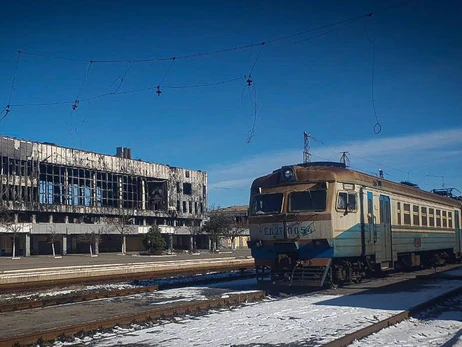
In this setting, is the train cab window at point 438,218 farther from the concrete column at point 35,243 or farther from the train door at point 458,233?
the concrete column at point 35,243

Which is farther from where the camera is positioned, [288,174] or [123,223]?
[123,223]

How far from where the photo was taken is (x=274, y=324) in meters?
11.0

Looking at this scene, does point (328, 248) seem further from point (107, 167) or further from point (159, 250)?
point (107, 167)

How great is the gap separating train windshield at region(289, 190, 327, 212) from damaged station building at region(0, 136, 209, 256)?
45956mm

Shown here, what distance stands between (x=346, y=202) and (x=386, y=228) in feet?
10.3

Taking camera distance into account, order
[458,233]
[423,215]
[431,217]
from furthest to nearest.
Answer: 1. [458,233]
2. [431,217]
3. [423,215]

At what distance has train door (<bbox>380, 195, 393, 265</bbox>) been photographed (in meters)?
18.4

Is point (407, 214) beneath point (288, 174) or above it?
beneath

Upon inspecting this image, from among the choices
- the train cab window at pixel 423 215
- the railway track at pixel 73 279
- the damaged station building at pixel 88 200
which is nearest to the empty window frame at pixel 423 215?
the train cab window at pixel 423 215

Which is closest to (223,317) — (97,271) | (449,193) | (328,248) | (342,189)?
(328,248)

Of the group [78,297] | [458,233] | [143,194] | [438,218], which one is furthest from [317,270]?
[143,194]

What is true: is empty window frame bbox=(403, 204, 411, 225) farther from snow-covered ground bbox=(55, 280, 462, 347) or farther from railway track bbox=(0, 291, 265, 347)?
railway track bbox=(0, 291, 265, 347)

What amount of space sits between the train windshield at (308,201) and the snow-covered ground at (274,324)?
2645mm

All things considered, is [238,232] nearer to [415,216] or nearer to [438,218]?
[438,218]
